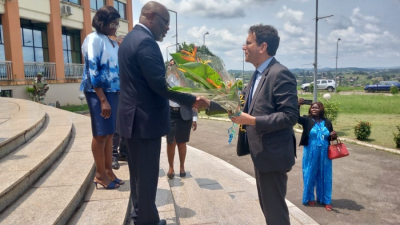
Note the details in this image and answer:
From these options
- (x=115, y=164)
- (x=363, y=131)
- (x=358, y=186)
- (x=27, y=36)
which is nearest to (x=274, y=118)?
(x=115, y=164)

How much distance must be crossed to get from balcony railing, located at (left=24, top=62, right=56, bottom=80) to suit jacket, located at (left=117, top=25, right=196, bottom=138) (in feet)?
56.6

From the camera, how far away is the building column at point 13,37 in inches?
621

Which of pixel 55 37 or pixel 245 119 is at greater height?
pixel 55 37

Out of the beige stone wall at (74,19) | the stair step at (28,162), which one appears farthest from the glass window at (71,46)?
the stair step at (28,162)

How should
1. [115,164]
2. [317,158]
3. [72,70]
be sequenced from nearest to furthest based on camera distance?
[115,164], [317,158], [72,70]

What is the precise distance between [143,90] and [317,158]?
330 centimetres

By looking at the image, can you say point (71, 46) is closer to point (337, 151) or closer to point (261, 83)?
point (337, 151)

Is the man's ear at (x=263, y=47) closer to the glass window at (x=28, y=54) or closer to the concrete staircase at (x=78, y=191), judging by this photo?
the concrete staircase at (x=78, y=191)

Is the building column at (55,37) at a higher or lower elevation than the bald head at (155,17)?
higher

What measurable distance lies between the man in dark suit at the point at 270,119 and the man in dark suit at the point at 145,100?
0.48 meters

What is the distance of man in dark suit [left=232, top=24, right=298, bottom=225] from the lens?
2.35 m

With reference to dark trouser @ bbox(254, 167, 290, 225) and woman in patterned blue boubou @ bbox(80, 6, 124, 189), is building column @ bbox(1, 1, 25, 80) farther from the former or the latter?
dark trouser @ bbox(254, 167, 290, 225)

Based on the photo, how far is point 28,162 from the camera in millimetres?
3695

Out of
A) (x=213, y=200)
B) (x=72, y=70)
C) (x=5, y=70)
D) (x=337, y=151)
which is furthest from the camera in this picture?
(x=72, y=70)
